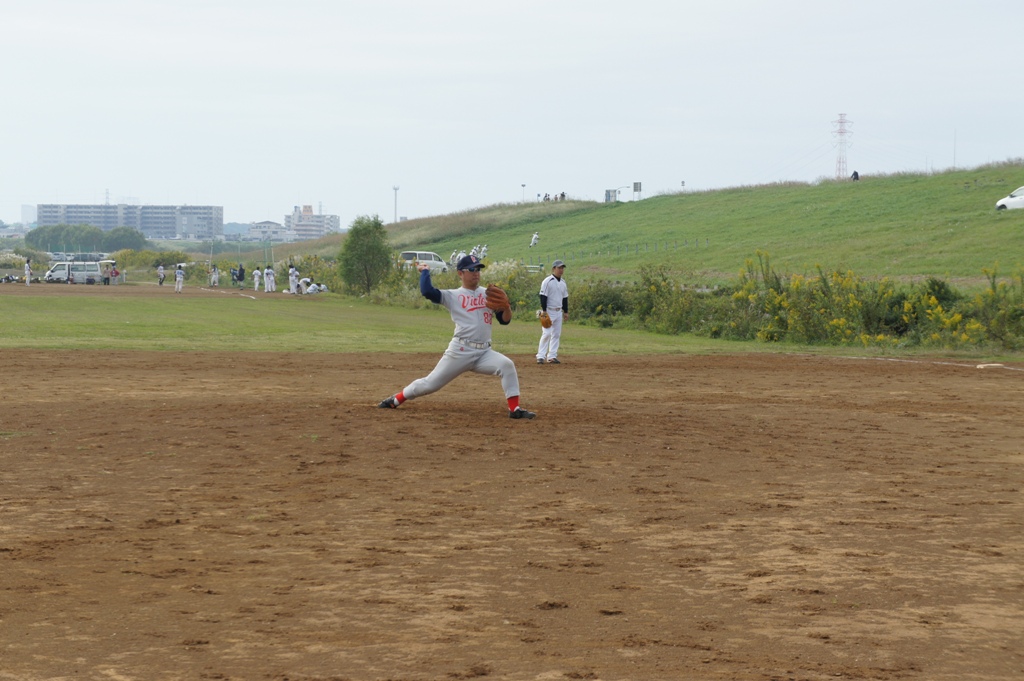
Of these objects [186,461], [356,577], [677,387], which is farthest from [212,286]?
→ [356,577]

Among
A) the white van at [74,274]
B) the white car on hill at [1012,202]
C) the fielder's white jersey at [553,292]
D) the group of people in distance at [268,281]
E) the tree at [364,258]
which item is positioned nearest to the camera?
the fielder's white jersey at [553,292]

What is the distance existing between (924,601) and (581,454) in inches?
213

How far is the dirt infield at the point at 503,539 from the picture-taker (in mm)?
5887

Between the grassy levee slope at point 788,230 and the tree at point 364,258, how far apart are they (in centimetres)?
1173

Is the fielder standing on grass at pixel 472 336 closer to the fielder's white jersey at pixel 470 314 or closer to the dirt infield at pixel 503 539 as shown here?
the fielder's white jersey at pixel 470 314

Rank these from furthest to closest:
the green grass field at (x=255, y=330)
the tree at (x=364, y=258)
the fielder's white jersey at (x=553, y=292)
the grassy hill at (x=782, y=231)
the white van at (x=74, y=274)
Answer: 1. the white van at (x=74, y=274)
2. the tree at (x=364, y=258)
3. the grassy hill at (x=782, y=231)
4. the green grass field at (x=255, y=330)
5. the fielder's white jersey at (x=553, y=292)

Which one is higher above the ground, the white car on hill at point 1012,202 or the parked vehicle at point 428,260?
the white car on hill at point 1012,202

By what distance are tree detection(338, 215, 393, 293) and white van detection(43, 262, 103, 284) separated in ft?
77.2

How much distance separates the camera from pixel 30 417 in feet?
45.8

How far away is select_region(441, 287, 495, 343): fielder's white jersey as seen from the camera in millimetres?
13727

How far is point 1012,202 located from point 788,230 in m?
12.7

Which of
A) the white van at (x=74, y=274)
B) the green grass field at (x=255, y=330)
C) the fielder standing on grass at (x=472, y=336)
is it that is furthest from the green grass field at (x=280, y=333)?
the white van at (x=74, y=274)

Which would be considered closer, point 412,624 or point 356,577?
point 412,624

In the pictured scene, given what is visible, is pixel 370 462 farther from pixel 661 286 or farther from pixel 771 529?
pixel 661 286
